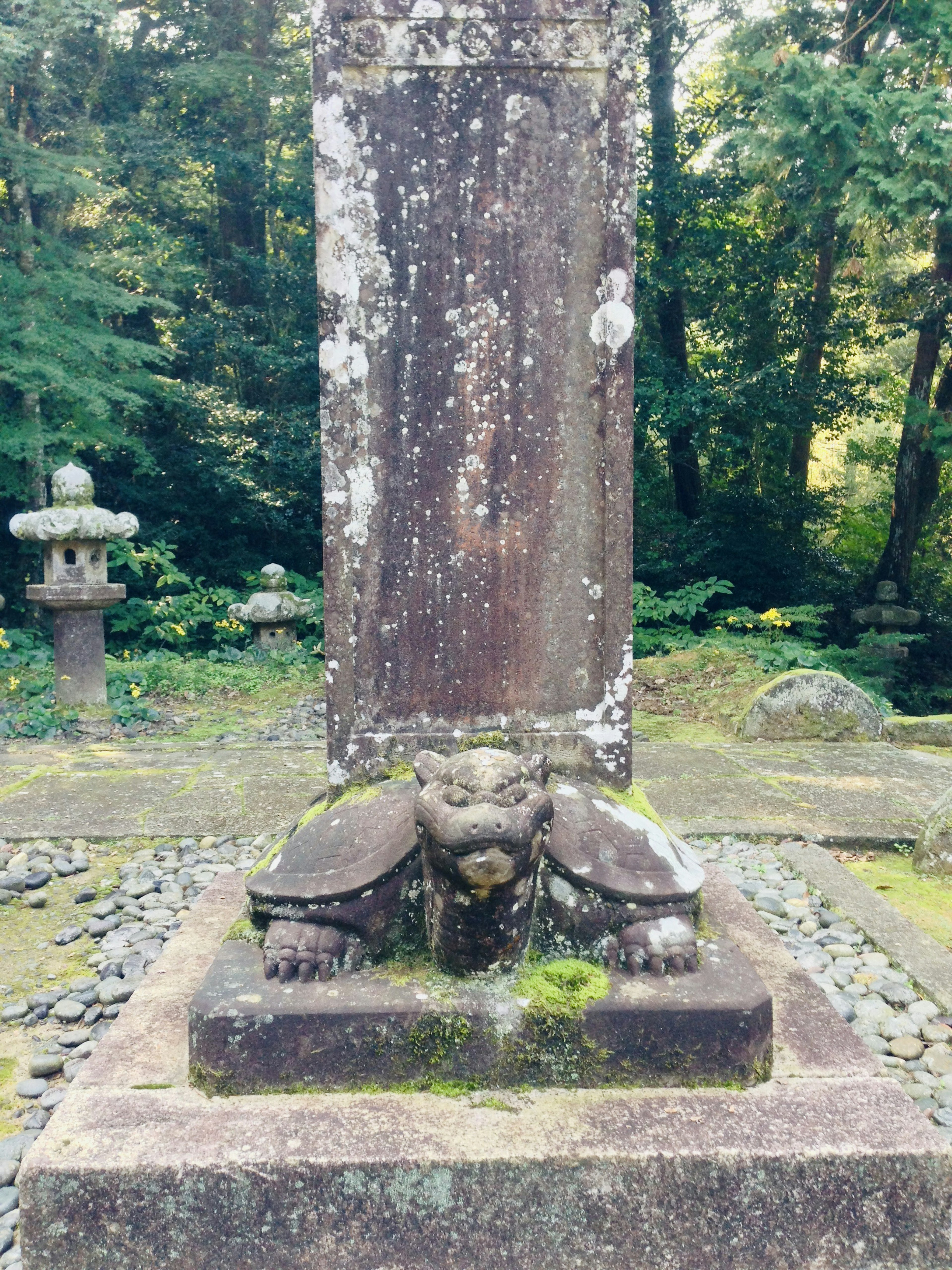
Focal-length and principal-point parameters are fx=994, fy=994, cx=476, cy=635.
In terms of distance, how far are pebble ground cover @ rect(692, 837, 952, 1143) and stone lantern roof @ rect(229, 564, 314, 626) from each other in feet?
23.5

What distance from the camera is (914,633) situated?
38.4 feet

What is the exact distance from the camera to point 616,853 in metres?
2.22

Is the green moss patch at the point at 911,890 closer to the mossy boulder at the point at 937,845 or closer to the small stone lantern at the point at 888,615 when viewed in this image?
the mossy boulder at the point at 937,845

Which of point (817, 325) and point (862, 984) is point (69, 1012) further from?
point (817, 325)

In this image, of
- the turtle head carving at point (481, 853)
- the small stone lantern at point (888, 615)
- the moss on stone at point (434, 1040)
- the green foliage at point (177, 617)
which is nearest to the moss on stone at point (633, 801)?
the turtle head carving at point (481, 853)

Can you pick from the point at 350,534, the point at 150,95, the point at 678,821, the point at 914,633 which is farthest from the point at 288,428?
the point at 350,534

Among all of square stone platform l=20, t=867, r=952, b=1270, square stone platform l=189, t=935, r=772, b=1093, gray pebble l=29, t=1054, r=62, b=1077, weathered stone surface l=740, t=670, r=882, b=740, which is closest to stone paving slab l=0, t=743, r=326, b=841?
gray pebble l=29, t=1054, r=62, b=1077

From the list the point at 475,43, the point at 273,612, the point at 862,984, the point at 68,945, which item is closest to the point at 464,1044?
the point at 862,984

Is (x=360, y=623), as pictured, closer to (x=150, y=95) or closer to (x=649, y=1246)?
(x=649, y=1246)

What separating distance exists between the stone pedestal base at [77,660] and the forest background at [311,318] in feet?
7.63

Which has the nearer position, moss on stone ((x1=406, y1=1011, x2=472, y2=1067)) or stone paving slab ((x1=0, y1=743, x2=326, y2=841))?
moss on stone ((x1=406, y1=1011, x2=472, y2=1067))

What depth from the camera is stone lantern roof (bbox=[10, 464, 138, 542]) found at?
7574mm

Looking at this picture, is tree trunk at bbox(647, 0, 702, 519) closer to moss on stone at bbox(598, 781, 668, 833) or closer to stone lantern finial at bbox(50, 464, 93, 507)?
stone lantern finial at bbox(50, 464, 93, 507)

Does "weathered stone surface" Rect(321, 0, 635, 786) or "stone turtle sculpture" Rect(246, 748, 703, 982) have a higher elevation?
"weathered stone surface" Rect(321, 0, 635, 786)
